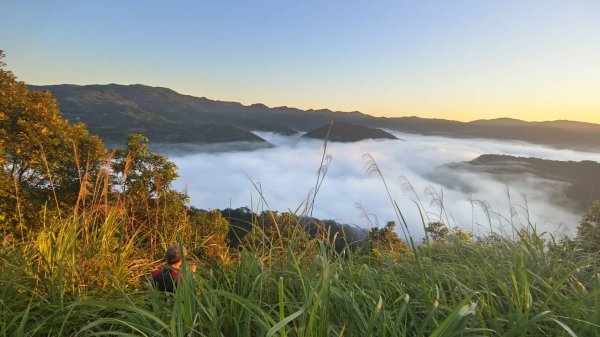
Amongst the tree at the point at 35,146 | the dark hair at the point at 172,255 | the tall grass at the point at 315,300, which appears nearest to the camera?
the tall grass at the point at 315,300

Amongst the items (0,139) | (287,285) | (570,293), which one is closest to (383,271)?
(287,285)

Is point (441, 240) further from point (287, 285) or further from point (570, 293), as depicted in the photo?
point (287, 285)

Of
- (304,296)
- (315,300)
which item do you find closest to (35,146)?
(304,296)

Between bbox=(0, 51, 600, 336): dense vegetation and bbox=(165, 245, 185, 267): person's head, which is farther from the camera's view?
bbox=(165, 245, 185, 267): person's head

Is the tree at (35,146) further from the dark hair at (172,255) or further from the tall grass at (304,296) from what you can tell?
the tall grass at (304,296)

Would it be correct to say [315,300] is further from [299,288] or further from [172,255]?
[172,255]

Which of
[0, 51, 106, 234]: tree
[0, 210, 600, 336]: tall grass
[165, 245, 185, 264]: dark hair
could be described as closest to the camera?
[0, 210, 600, 336]: tall grass

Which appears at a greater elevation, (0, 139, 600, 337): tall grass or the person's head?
(0, 139, 600, 337): tall grass

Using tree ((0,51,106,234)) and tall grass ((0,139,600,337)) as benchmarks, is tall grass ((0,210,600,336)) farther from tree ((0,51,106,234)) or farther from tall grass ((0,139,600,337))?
tree ((0,51,106,234))

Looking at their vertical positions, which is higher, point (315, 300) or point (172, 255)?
point (315, 300)

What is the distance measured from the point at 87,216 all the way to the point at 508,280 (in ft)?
14.3

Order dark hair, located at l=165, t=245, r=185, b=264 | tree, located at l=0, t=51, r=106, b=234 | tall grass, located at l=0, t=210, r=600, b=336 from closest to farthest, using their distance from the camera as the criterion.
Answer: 1. tall grass, located at l=0, t=210, r=600, b=336
2. dark hair, located at l=165, t=245, r=185, b=264
3. tree, located at l=0, t=51, r=106, b=234

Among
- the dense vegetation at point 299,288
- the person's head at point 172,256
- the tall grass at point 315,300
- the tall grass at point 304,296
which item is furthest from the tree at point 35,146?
the tall grass at point 315,300

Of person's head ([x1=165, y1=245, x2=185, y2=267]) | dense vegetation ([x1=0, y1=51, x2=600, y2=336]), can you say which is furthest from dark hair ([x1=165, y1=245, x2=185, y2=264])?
dense vegetation ([x1=0, y1=51, x2=600, y2=336])
